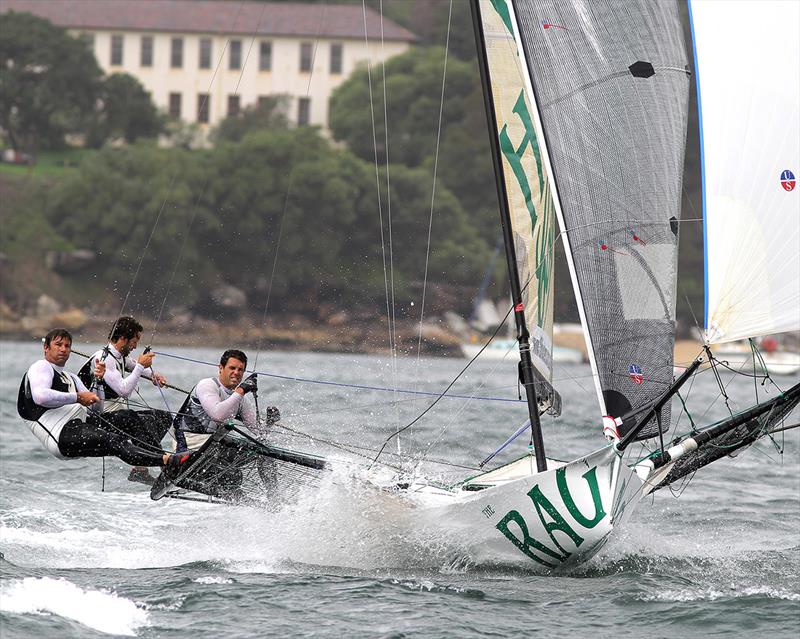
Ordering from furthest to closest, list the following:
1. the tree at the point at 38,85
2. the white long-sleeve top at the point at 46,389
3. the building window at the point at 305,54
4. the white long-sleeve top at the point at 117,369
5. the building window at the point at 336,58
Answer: the building window at the point at 336,58
the building window at the point at 305,54
the tree at the point at 38,85
the white long-sleeve top at the point at 117,369
the white long-sleeve top at the point at 46,389

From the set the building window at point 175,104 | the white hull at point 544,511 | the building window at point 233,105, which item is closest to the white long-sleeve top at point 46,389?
the white hull at point 544,511

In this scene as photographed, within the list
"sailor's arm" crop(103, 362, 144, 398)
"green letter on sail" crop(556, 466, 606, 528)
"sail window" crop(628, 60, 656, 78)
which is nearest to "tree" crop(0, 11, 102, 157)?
"sailor's arm" crop(103, 362, 144, 398)

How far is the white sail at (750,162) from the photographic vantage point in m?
7.91

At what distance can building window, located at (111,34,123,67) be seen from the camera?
74.6 meters

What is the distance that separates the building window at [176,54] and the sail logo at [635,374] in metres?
68.2

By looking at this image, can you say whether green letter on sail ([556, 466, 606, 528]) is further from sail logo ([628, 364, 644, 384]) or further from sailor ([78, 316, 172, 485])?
sailor ([78, 316, 172, 485])

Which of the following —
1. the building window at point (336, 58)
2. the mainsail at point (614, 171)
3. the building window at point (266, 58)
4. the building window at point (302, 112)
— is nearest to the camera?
the mainsail at point (614, 171)

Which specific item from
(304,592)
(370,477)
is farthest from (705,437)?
(304,592)

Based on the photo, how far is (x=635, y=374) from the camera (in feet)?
28.5

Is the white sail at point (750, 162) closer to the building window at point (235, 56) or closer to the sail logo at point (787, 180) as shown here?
the sail logo at point (787, 180)

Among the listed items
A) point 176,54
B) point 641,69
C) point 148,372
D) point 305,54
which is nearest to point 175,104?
point 176,54

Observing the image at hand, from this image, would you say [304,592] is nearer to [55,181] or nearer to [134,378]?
[134,378]

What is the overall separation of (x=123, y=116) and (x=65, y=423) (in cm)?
5951

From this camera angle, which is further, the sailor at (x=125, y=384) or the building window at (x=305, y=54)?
the building window at (x=305, y=54)
